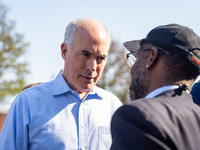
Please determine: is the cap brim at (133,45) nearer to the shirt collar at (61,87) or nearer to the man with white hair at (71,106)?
the man with white hair at (71,106)

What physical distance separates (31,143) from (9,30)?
23.5 m

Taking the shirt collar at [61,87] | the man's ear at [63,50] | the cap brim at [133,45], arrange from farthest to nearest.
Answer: the man's ear at [63,50]
the shirt collar at [61,87]
the cap brim at [133,45]

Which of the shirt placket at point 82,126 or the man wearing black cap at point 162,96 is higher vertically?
the man wearing black cap at point 162,96

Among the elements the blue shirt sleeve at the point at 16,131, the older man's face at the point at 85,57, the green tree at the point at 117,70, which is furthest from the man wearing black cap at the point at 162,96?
the green tree at the point at 117,70

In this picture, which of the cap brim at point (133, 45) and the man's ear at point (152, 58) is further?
the cap brim at point (133, 45)

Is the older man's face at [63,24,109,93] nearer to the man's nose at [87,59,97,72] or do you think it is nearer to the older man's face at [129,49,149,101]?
the man's nose at [87,59,97,72]

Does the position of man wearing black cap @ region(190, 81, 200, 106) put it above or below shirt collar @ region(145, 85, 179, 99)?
below

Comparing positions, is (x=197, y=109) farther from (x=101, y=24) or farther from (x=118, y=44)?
(x=118, y=44)

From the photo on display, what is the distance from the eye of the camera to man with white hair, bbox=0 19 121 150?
2.46m

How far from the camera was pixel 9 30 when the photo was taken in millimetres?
24094

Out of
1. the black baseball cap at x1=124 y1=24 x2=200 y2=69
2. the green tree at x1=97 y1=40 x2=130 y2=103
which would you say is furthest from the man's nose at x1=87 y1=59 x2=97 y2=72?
the green tree at x1=97 y1=40 x2=130 y2=103

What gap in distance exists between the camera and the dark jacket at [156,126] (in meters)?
1.61

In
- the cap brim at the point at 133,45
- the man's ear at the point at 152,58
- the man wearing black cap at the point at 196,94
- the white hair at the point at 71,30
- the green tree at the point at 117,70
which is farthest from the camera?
the green tree at the point at 117,70

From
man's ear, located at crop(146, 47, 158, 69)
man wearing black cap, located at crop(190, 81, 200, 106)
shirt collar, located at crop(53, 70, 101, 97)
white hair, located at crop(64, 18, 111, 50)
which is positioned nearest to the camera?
man's ear, located at crop(146, 47, 158, 69)
